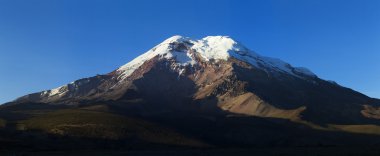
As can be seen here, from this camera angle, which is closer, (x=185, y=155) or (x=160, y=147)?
(x=185, y=155)

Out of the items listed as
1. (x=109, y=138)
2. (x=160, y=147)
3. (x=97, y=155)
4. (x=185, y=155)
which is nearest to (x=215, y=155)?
(x=185, y=155)

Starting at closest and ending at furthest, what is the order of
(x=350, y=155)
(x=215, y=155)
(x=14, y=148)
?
(x=350, y=155), (x=215, y=155), (x=14, y=148)

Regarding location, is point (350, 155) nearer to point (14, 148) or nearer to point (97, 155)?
point (97, 155)

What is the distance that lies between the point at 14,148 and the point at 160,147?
169 feet

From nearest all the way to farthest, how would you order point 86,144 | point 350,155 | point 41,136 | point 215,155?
point 350,155 < point 215,155 < point 86,144 < point 41,136

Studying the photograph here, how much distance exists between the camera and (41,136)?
192 meters

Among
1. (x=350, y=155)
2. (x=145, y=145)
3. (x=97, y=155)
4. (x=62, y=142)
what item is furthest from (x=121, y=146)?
(x=350, y=155)

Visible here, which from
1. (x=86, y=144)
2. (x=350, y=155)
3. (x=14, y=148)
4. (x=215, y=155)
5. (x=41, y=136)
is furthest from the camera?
(x=41, y=136)

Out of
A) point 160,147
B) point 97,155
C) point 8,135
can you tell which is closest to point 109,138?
point 160,147

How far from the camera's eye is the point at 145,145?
188 m

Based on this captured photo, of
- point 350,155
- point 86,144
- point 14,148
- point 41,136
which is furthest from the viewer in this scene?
point 41,136

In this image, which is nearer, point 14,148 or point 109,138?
point 14,148

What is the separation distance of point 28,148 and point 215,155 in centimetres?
6572

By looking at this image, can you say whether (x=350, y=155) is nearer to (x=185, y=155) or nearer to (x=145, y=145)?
(x=185, y=155)
